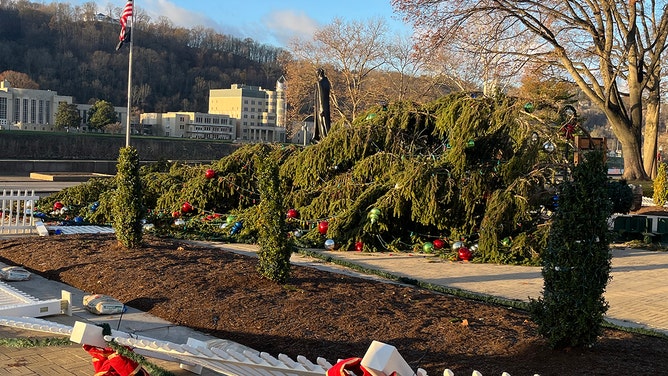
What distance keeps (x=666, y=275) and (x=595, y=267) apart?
20.9 ft

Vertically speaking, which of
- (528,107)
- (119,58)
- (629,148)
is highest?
(119,58)

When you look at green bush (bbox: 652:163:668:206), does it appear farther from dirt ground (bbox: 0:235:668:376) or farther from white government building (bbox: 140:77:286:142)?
white government building (bbox: 140:77:286:142)

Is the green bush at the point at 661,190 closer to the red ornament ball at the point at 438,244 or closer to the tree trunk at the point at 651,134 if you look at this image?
the tree trunk at the point at 651,134

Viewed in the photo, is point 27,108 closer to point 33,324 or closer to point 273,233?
point 273,233

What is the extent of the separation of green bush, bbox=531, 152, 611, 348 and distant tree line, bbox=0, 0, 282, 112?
4858 inches

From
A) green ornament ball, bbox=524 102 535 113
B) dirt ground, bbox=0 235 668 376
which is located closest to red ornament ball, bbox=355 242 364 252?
dirt ground, bbox=0 235 668 376

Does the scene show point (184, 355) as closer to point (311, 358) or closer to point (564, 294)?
point (311, 358)

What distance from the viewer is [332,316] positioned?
6043mm

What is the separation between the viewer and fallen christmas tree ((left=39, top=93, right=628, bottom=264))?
11.1 metres

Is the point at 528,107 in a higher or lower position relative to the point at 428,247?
higher

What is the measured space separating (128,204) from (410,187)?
4.94 meters


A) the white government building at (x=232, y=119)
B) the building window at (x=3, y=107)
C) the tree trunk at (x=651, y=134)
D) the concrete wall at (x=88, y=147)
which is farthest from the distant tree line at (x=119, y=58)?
the tree trunk at (x=651, y=134)

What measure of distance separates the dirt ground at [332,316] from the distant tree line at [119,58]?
119m

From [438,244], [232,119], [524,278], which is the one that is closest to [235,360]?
[524,278]
